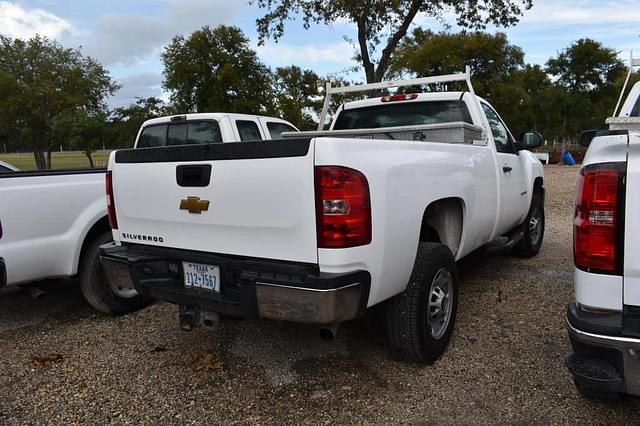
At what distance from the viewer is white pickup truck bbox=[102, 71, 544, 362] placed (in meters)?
2.50

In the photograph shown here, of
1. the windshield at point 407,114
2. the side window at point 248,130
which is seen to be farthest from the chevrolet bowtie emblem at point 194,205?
the side window at point 248,130

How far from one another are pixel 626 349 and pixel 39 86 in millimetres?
22170

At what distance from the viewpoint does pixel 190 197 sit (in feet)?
9.68

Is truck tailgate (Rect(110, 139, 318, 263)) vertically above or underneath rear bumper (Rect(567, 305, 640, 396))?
above

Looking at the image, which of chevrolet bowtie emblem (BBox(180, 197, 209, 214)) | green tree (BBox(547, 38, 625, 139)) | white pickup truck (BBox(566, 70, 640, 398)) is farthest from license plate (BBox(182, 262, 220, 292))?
green tree (BBox(547, 38, 625, 139))

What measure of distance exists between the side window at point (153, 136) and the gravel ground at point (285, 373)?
13.7ft

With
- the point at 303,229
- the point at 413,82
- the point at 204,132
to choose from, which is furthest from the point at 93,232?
the point at 204,132

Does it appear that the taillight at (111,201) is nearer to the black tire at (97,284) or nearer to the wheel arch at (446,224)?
the black tire at (97,284)

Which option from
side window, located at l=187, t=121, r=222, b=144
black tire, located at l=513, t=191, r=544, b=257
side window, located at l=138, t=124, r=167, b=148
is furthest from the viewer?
side window, located at l=138, t=124, r=167, b=148

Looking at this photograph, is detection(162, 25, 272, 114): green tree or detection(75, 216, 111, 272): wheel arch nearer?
detection(75, 216, 111, 272): wheel arch

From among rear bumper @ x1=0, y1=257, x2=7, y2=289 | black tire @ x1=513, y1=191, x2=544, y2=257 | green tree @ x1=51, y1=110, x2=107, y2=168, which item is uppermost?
green tree @ x1=51, y1=110, x2=107, y2=168

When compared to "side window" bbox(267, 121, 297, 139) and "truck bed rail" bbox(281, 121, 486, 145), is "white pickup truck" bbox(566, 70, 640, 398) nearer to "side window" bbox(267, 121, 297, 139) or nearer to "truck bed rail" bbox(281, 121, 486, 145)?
"truck bed rail" bbox(281, 121, 486, 145)

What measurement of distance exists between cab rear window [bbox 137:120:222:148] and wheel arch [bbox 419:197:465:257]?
4.69m

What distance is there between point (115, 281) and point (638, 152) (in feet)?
10.1
